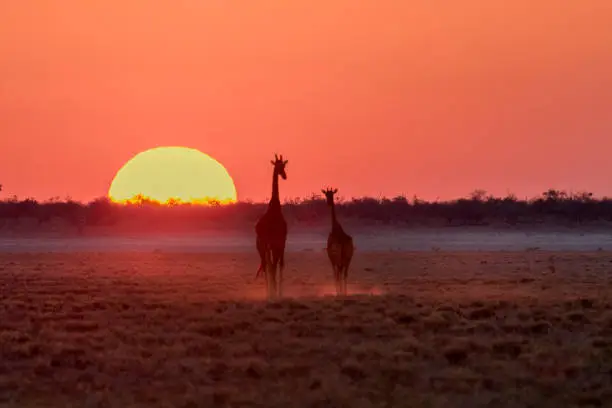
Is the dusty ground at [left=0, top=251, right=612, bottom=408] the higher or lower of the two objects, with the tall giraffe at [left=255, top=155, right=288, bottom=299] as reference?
lower

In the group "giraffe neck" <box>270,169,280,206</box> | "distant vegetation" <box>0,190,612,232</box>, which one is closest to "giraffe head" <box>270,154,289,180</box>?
"giraffe neck" <box>270,169,280,206</box>

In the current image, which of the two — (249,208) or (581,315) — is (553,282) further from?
(249,208)

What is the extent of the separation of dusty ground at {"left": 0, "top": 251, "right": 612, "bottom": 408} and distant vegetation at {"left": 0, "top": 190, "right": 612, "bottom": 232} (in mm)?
35433

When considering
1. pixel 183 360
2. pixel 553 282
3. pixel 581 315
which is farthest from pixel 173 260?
pixel 183 360

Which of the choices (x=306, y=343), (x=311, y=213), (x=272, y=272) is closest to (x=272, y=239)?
(x=272, y=272)

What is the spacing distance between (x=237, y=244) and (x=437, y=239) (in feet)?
33.0

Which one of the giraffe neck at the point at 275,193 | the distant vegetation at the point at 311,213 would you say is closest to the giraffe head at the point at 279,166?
the giraffe neck at the point at 275,193

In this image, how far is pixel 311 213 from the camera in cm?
6359

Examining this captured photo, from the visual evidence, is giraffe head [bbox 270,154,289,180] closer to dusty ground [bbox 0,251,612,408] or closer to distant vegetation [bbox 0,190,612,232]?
dusty ground [bbox 0,251,612,408]

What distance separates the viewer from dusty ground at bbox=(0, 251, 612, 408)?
1288cm

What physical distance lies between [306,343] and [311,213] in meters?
47.4

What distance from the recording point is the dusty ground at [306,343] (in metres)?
12.9

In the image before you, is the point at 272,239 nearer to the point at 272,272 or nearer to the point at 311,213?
the point at 272,272

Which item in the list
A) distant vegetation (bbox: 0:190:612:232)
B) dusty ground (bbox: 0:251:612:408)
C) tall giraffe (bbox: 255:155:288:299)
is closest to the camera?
dusty ground (bbox: 0:251:612:408)
